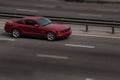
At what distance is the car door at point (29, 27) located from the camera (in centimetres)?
2425

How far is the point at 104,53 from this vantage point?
2053 cm

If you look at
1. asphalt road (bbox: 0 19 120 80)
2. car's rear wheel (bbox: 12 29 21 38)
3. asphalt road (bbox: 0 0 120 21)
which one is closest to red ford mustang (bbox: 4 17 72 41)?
car's rear wheel (bbox: 12 29 21 38)

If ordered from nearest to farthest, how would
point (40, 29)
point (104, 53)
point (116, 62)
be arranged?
point (116, 62) → point (104, 53) → point (40, 29)

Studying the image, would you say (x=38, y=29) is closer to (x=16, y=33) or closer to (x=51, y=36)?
(x=51, y=36)

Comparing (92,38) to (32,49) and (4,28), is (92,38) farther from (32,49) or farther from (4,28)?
(4,28)

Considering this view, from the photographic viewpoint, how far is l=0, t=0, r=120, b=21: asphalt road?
31.6 metres

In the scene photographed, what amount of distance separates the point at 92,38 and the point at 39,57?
545 centimetres

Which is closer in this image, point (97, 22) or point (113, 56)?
point (113, 56)

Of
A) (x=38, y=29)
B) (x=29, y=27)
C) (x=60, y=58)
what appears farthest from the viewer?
(x=29, y=27)

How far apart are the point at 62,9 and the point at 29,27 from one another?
10.2 m

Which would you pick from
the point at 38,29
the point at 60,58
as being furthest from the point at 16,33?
the point at 60,58

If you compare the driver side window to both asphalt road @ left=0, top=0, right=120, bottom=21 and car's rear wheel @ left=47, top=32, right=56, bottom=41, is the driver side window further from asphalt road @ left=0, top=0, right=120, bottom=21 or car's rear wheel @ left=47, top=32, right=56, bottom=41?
asphalt road @ left=0, top=0, right=120, bottom=21

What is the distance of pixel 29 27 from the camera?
24.3 m

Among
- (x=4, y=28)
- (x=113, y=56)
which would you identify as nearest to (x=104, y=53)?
(x=113, y=56)
